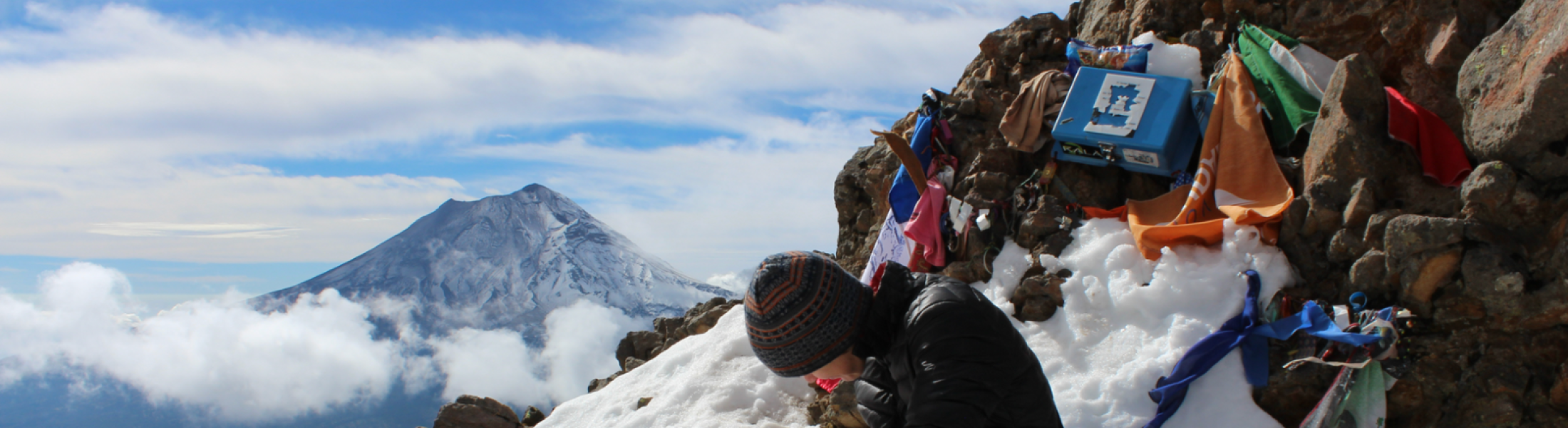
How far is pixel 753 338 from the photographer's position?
198 cm

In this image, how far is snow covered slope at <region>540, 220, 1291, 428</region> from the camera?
4086 millimetres

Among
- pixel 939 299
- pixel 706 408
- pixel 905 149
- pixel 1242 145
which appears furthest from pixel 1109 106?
pixel 939 299

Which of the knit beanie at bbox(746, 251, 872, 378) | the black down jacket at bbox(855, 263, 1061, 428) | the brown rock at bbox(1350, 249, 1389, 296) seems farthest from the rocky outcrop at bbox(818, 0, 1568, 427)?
the knit beanie at bbox(746, 251, 872, 378)

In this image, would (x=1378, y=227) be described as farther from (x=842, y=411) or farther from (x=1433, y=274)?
(x=842, y=411)

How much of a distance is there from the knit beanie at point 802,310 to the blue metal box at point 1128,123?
4426 millimetres

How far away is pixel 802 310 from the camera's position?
1.86 meters

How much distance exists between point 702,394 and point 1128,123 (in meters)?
3.77

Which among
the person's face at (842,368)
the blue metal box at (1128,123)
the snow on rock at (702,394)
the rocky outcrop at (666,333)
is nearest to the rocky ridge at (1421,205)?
the blue metal box at (1128,123)

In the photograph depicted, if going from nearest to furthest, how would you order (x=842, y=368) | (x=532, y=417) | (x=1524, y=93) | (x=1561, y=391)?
(x=842, y=368) → (x=1561, y=391) → (x=1524, y=93) → (x=532, y=417)

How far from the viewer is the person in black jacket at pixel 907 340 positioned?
1.70 metres

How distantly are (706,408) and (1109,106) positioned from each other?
3.81 meters

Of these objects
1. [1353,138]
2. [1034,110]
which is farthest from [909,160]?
[1353,138]

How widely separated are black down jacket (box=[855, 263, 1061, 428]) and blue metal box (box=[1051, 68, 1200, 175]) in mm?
4273

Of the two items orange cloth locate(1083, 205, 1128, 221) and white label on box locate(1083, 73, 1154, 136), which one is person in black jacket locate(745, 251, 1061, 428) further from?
white label on box locate(1083, 73, 1154, 136)
